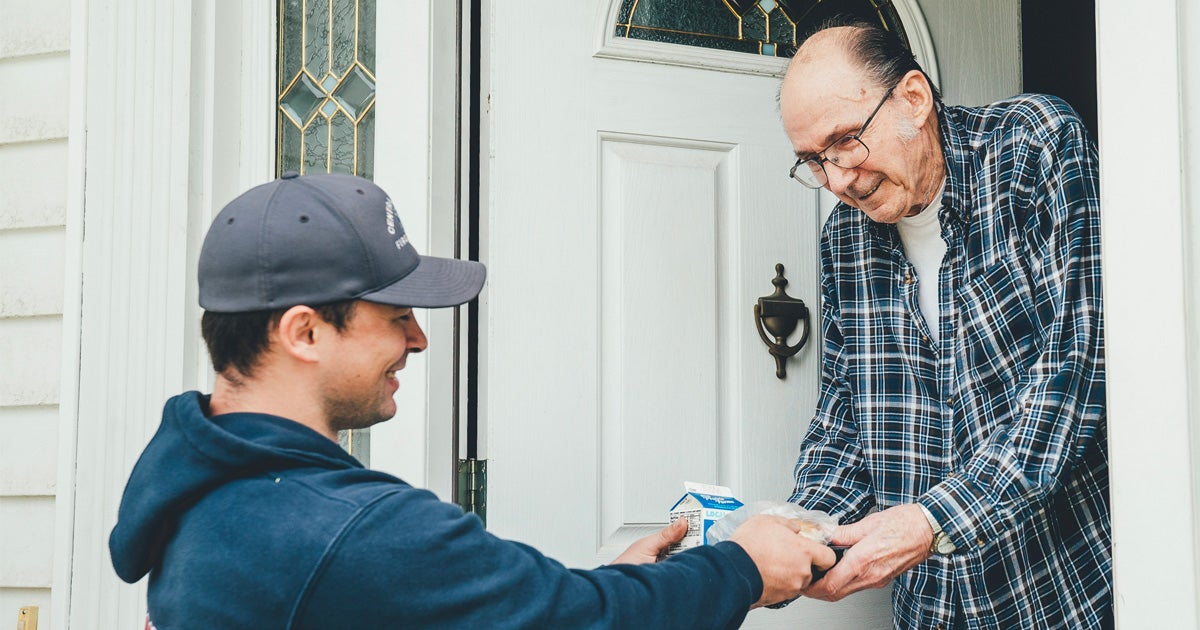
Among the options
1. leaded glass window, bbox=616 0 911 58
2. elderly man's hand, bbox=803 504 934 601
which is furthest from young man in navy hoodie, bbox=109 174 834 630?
leaded glass window, bbox=616 0 911 58

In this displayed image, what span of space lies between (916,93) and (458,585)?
136cm

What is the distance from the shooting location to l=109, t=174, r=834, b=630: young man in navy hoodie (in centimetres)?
131

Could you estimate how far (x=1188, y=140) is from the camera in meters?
1.57

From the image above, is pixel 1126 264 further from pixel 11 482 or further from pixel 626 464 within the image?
pixel 11 482

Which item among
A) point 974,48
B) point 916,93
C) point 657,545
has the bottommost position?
point 657,545

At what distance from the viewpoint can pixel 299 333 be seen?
1451 millimetres

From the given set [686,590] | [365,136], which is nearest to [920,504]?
[686,590]

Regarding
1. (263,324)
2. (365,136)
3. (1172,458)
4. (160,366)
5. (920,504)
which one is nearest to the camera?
(263,324)

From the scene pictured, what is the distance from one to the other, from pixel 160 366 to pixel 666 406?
1020 millimetres

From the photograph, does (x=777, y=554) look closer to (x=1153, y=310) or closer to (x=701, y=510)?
(x=701, y=510)

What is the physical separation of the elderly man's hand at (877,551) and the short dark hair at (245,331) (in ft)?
3.03

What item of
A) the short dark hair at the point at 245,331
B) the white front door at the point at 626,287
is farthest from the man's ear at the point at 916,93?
the short dark hair at the point at 245,331

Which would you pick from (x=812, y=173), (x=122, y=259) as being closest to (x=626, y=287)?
(x=812, y=173)

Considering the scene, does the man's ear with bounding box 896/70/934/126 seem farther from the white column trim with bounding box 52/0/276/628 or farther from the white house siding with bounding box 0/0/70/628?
the white house siding with bounding box 0/0/70/628
